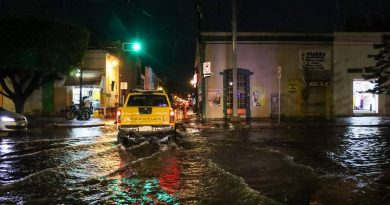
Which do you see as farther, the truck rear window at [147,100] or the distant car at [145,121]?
the truck rear window at [147,100]

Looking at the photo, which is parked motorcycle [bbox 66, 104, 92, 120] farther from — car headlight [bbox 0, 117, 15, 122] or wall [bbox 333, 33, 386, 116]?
wall [bbox 333, 33, 386, 116]

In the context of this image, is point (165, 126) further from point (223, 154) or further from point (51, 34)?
point (51, 34)

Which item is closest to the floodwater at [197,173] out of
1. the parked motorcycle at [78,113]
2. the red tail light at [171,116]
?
the red tail light at [171,116]

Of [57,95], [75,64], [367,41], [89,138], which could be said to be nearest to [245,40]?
[367,41]

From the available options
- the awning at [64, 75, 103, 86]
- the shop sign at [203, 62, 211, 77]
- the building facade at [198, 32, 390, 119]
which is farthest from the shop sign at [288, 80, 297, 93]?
the awning at [64, 75, 103, 86]

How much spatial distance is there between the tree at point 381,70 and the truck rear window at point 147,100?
900 inches

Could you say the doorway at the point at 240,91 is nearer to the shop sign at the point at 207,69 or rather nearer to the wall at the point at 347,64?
the wall at the point at 347,64

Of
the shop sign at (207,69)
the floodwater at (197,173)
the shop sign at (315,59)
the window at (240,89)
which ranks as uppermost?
the shop sign at (315,59)

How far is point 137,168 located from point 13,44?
22.0 metres

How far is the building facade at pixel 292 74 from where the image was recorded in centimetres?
3612

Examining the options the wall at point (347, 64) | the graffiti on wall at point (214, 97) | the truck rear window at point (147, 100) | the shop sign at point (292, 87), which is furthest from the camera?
the wall at point (347, 64)

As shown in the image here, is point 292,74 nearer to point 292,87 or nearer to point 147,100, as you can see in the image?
point 292,87

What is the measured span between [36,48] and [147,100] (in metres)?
16.2

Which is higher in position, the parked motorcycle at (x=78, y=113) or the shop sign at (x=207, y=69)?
the shop sign at (x=207, y=69)
